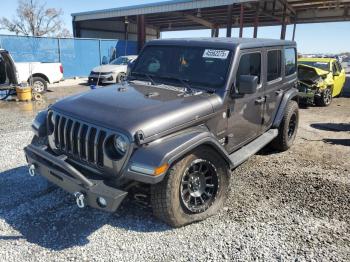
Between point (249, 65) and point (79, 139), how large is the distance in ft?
8.11

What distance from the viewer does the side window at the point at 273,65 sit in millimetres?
4828

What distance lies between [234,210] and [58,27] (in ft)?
178

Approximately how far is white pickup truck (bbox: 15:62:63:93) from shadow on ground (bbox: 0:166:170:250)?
30.9 feet

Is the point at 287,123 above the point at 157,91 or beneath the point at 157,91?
beneath

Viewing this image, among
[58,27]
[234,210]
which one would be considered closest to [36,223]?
[234,210]

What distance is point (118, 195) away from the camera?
9.26 ft

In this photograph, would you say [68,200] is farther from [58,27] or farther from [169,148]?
[58,27]

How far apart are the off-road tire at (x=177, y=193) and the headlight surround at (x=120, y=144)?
48 cm

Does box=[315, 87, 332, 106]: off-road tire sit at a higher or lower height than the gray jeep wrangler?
lower

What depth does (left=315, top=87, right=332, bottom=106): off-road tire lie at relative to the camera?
1060 centimetres

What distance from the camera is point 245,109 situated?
425 cm

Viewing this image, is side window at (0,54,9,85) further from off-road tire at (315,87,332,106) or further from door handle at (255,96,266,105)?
off-road tire at (315,87,332,106)

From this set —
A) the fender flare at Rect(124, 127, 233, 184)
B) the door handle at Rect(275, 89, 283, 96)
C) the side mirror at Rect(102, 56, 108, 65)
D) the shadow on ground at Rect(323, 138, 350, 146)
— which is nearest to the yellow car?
the shadow on ground at Rect(323, 138, 350, 146)

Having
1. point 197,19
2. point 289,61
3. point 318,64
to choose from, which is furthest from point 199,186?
point 197,19
